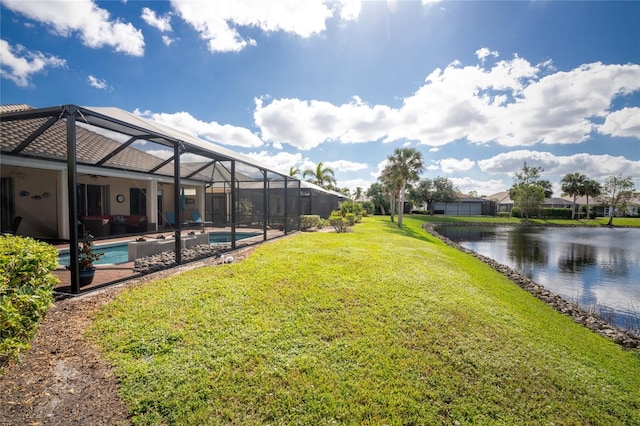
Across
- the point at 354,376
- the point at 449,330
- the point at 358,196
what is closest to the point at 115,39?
the point at 354,376

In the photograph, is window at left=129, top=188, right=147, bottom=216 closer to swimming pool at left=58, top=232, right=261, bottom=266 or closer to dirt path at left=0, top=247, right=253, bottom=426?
swimming pool at left=58, top=232, right=261, bottom=266

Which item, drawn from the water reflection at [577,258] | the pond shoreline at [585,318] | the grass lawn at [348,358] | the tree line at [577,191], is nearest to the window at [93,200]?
the grass lawn at [348,358]

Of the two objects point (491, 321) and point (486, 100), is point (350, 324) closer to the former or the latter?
point (491, 321)

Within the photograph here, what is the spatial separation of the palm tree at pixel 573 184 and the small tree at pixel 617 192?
112 inches

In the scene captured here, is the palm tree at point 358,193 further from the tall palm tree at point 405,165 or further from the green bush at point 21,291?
the green bush at point 21,291

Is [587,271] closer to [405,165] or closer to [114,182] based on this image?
[405,165]

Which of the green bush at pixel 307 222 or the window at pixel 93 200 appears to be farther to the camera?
the green bush at pixel 307 222

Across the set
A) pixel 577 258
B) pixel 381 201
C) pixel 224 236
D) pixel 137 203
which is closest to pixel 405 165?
pixel 577 258

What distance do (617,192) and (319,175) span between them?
147ft

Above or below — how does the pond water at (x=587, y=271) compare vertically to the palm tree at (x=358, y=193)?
below

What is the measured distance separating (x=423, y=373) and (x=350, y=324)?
44.4 inches

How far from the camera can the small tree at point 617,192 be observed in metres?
38.8

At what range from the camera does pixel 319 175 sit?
35.0 m

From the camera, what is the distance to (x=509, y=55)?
1084 centimetres
